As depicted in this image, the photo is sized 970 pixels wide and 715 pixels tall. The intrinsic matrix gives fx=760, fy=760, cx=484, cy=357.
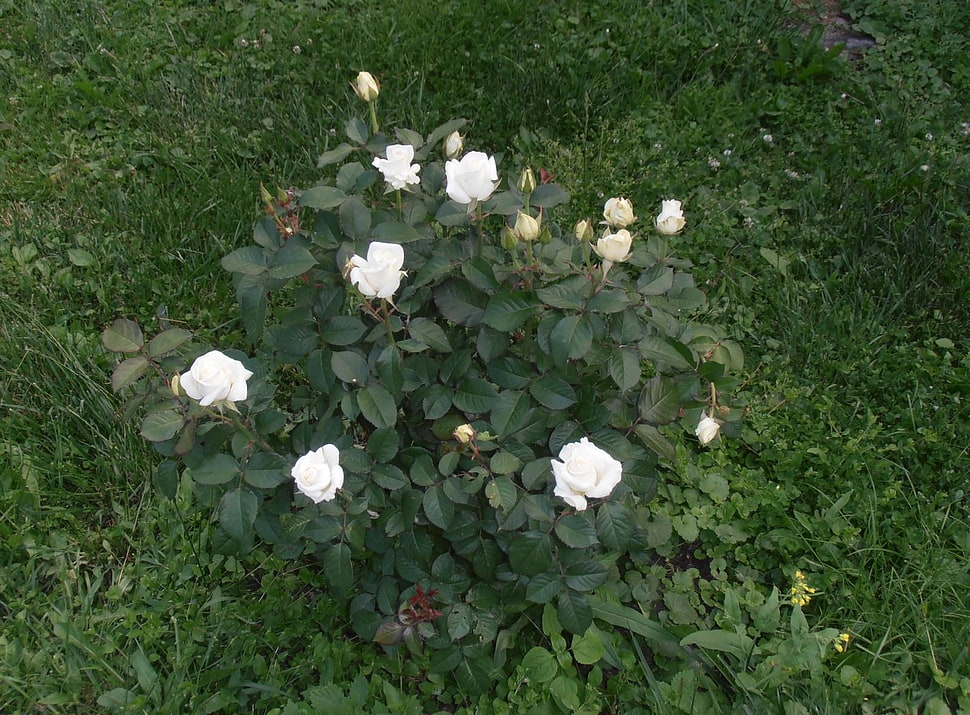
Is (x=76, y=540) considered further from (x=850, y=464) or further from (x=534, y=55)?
(x=534, y=55)

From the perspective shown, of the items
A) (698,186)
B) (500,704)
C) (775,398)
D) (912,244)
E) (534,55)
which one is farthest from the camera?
(534,55)

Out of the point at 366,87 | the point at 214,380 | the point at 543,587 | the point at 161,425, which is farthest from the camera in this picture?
the point at 366,87

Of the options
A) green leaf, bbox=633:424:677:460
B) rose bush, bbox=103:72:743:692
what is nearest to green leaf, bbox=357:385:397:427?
rose bush, bbox=103:72:743:692

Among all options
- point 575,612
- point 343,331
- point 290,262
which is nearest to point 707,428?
point 575,612

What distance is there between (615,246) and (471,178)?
30cm

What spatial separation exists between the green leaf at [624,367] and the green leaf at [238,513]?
74 cm

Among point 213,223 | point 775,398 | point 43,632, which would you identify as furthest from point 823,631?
point 213,223

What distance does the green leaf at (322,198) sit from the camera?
150 cm

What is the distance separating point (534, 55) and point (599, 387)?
6.79ft

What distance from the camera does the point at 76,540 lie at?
6.88 ft

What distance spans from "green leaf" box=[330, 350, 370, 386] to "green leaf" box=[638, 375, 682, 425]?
0.60 metres

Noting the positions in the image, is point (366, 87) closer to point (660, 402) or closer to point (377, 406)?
point (377, 406)

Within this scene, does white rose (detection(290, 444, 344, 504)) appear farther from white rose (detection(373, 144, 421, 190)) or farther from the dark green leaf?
white rose (detection(373, 144, 421, 190))

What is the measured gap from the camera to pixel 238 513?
144 cm
